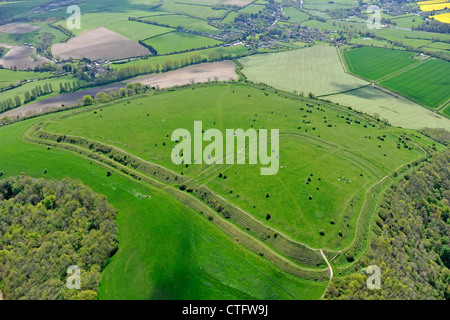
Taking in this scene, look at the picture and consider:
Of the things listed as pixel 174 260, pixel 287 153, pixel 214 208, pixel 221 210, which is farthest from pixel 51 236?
pixel 287 153

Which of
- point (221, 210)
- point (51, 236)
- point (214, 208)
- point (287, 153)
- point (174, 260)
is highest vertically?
point (287, 153)

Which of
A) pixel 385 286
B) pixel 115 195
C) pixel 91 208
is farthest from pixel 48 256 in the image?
pixel 385 286

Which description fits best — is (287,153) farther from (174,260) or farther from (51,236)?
(51,236)

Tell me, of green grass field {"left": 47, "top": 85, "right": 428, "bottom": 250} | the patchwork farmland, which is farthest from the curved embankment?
green grass field {"left": 47, "top": 85, "right": 428, "bottom": 250}

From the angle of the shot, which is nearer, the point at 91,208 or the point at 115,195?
the point at 91,208

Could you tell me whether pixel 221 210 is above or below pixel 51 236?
below

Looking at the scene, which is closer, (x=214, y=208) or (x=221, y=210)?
(x=221, y=210)

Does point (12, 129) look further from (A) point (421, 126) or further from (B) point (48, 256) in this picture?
(A) point (421, 126)
